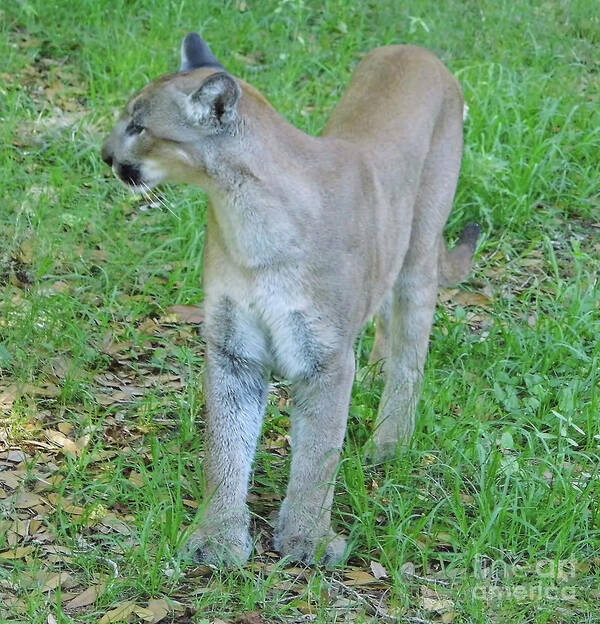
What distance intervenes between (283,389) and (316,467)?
3.70 feet

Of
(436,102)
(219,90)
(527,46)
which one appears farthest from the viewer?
(527,46)

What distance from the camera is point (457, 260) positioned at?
4.98 metres

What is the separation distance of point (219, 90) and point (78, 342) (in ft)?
5.09

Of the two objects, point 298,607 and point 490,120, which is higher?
point 490,120

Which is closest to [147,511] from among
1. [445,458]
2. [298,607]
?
[298,607]

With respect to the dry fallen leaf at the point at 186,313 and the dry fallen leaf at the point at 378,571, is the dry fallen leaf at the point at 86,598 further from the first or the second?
the dry fallen leaf at the point at 186,313

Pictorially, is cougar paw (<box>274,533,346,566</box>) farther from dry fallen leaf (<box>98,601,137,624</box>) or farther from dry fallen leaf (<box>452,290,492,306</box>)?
dry fallen leaf (<box>452,290,492,306</box>)

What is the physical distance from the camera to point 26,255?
17.2 feet

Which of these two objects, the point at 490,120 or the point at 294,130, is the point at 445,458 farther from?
the point at 490,120

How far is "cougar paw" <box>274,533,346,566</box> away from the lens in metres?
3.77

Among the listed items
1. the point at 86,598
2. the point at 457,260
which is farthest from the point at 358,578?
the point at 457,260

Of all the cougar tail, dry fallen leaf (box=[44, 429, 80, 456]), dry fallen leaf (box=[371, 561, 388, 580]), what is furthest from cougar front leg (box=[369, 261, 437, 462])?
dry fallen leaf (box=[44, 429, 80, 456])

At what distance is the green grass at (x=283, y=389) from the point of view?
362 cm

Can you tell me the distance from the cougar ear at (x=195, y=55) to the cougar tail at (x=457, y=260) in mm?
1475
